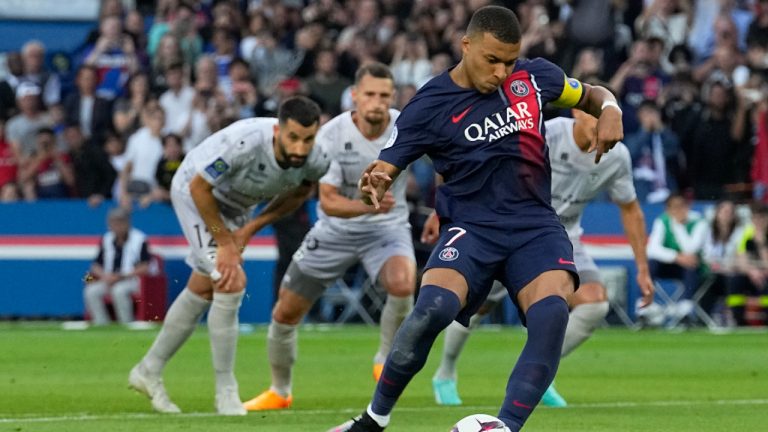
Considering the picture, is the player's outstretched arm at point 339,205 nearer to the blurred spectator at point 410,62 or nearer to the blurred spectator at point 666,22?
the blurred spectator at point 410,62

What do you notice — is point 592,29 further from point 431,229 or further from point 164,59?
point 431,229

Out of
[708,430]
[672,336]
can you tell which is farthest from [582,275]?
[672,336]

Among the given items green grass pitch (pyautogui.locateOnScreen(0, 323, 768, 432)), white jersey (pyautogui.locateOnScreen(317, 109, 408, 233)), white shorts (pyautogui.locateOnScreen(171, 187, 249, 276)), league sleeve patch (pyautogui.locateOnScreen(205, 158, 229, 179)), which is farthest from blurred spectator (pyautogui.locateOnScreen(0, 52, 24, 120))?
league sleeve patch (pyautogui.locateOnScreen(205, 158, 229, 179))

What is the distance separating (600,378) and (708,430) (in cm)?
485

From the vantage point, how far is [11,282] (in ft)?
71.8

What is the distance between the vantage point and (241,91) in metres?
23.0

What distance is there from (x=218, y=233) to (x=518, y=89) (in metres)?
3.37

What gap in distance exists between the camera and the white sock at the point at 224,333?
11.6 metres

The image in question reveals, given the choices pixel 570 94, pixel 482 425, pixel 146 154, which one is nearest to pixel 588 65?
pixel 146 154

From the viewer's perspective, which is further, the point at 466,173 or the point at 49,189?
the point at 49,189

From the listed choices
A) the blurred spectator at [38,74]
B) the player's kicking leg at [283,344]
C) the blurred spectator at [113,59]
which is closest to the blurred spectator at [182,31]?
the blurred spectator at [113,59]

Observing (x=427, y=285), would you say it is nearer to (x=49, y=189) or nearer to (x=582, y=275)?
(x=582, y=275)

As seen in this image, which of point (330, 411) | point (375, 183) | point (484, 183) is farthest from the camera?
point (330, 411)

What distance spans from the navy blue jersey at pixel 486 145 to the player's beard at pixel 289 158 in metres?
2.84
